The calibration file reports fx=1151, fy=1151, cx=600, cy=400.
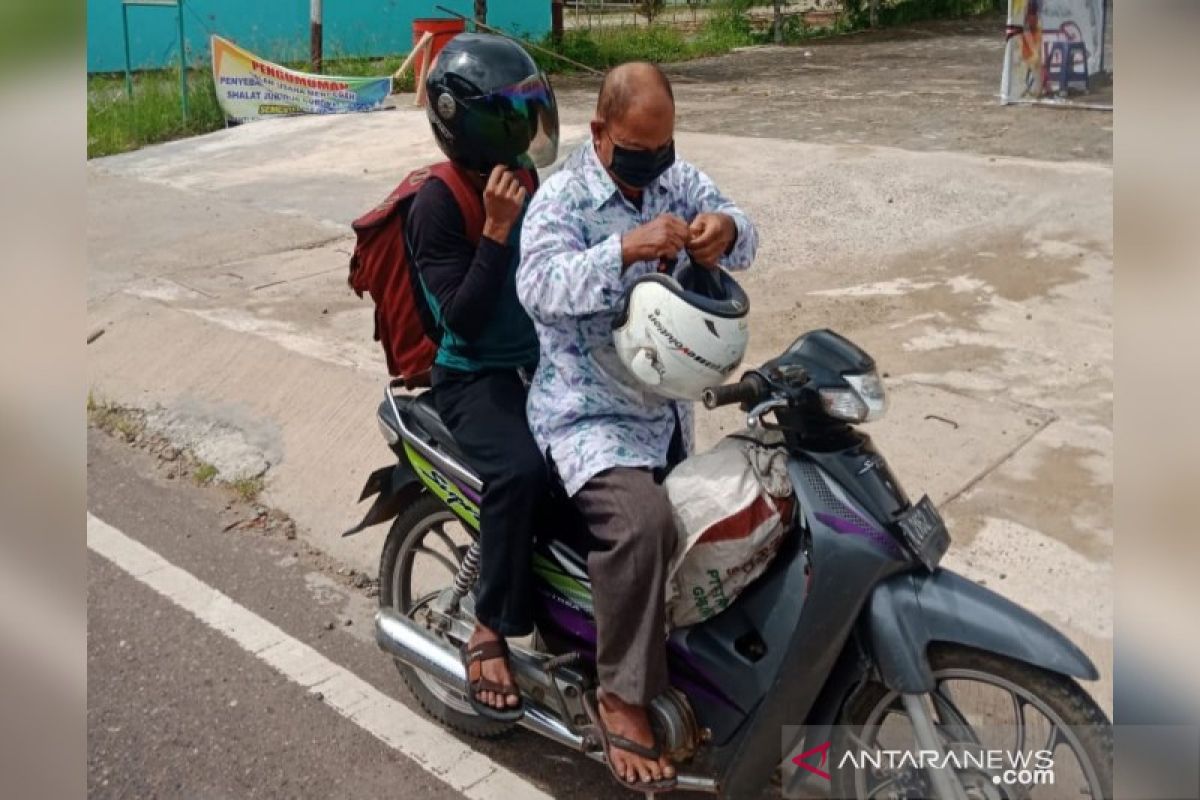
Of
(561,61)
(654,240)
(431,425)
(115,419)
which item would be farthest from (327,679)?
(561,61)

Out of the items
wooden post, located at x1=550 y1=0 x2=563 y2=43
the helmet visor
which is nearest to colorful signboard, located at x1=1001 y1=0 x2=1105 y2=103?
wooden post, located at x1=550 y1=0 x2=563 y2=43

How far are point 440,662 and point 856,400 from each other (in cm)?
143

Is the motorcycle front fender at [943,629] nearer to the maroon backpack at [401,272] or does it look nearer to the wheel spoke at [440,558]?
the maroon backpack at [401,272]

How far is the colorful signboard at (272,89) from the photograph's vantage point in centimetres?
1387

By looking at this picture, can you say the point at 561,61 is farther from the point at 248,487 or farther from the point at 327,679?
the point at 327,679

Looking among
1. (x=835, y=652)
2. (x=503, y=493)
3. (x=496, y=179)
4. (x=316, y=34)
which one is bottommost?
(x=835, y=652)

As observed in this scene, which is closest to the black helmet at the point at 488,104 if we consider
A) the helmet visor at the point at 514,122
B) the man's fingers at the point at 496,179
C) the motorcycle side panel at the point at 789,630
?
the helmet visor at the point at 514,122

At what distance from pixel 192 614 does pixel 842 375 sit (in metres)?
2.64

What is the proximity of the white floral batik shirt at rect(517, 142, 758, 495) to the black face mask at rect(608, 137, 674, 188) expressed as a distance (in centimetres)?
6

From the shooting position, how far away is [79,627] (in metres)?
1.74

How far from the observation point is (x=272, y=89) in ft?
46.1

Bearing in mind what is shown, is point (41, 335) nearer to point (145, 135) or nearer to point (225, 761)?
point (225, 761)

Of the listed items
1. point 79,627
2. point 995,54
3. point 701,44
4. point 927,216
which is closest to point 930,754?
point 79,627

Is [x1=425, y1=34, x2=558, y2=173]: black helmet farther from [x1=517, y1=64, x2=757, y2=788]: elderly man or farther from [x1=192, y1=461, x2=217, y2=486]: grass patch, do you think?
[x1=192, y1=461, x2=217, y2=486]: grass patch
